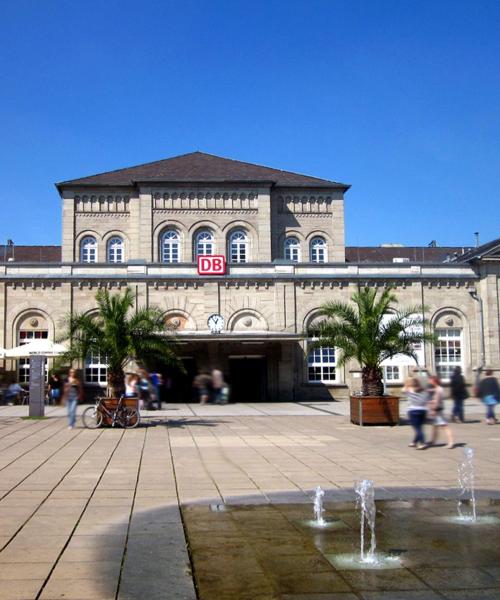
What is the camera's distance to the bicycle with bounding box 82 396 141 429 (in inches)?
814

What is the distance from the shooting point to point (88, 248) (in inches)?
1651

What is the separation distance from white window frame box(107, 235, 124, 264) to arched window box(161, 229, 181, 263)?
2769 mm

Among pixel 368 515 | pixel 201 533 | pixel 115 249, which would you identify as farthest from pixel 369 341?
pixel 115 249

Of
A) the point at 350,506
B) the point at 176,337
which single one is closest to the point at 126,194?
the point at 176,337

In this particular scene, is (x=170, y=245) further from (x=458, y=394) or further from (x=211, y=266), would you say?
(x=458, y=394)

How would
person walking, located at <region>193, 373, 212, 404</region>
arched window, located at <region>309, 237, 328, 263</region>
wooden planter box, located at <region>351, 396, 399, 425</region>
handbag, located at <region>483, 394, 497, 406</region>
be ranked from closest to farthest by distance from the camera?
handbag, located at <region>483, 394, 497, 406</region> → wooden planter box, located at <region>351, 396, 399, 425</region> → person walking, located at <region>193, 373, 212, 404</region> → arched window, located at <region>309, 237, 328, 263</region>

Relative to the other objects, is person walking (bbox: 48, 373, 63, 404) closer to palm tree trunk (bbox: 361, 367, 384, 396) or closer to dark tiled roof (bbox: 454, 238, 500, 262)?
palm tree trunk (bbox: 361, 367, 384, 396)

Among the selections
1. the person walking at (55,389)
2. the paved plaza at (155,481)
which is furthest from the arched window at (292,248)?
the paved plaza at (155,481)

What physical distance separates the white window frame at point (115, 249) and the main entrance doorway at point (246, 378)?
941 centimetres

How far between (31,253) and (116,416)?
3732 centimetres

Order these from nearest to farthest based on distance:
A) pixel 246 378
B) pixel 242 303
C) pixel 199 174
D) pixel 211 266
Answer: pixel 211 266 < pixel 242 303 < pixel 246 378 < pixel 199 174

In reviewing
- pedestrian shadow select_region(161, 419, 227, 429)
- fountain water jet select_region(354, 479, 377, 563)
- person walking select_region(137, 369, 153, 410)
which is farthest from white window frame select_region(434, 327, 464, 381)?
fountain water jet select_region(354, 479, 377, 563)

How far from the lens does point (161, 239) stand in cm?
4072

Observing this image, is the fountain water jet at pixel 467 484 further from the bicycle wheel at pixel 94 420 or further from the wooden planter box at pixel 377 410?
the bicycle wheel at pixel 94 420
